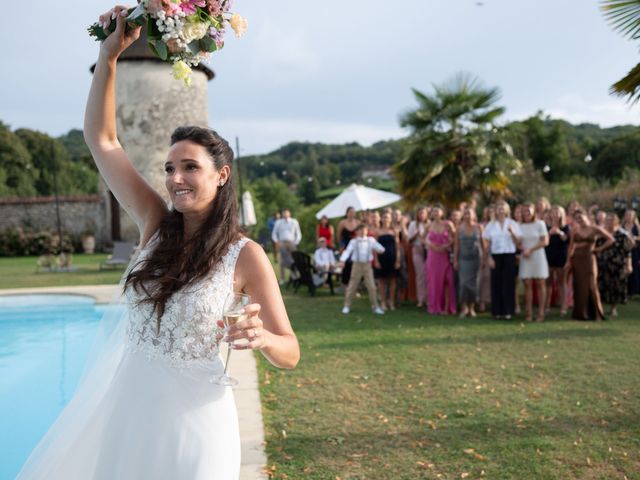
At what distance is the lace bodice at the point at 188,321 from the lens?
2.36 m

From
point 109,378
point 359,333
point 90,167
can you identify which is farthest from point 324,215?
point 90,167

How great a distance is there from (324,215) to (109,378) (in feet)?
44.0

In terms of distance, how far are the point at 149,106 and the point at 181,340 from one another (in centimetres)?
1696

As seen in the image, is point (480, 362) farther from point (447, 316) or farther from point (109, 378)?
point (109, 378)

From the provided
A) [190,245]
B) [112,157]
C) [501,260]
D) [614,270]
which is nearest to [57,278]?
[501,260]

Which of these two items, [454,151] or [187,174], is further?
[454,151]

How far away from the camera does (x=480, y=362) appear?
25.2 ft

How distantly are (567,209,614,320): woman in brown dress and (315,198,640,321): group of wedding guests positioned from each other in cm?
2

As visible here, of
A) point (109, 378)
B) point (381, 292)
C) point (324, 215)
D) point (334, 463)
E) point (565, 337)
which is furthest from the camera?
Answer: point (324, 215)

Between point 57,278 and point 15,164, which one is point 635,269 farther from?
point 15,164

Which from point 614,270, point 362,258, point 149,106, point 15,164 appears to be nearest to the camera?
point 362,258

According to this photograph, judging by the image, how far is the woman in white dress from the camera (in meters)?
10.5

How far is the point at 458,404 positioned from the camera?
6.02 m

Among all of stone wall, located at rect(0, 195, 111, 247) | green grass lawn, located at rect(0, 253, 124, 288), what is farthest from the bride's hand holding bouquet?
stone wall, located at rect(0, 195, 111, 247)
